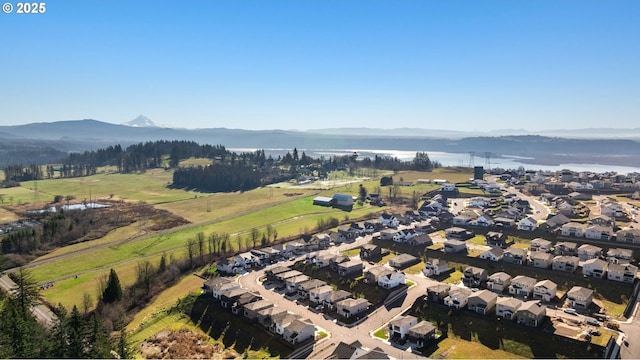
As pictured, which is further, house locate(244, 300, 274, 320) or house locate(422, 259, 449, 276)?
house locate(422, 259, 449, 276)

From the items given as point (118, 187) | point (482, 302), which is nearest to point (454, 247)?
point (482, 302)

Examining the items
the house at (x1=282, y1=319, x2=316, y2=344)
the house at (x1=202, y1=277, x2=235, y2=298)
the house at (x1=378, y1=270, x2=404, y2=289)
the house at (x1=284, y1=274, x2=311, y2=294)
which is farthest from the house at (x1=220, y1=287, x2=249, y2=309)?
the house at (x1=378, y1=270, x2=404, y2=289)

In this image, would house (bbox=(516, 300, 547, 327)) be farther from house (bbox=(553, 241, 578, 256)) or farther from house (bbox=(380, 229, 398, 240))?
house (bbox=(380, 229, 398, 240))

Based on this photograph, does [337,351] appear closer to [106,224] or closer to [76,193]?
[106,224]

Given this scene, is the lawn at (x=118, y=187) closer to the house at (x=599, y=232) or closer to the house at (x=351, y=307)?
the house at (x=351, y=307)

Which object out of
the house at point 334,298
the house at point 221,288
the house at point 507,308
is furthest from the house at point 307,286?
the house at point 507,308

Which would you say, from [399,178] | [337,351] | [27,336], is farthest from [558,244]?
[399,178]

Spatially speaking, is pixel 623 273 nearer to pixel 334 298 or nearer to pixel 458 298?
pixel 458 298
